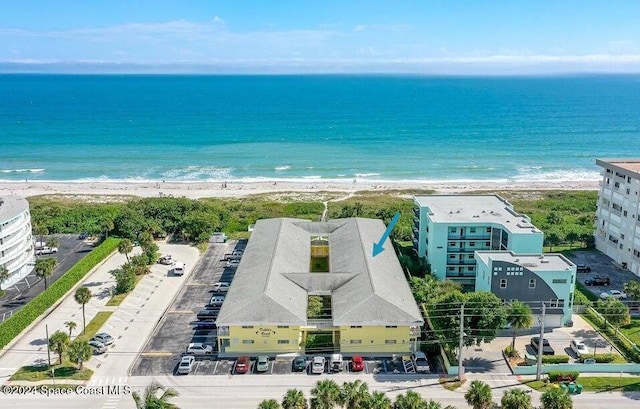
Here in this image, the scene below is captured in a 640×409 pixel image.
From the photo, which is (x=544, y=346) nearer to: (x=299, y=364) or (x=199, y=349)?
(x=299, y=364)

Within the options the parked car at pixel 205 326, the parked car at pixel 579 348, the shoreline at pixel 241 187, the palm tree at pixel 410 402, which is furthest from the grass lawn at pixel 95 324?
the shoreline at pixel 241 187

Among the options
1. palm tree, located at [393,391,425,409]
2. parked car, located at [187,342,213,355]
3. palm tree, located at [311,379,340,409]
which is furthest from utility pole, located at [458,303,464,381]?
parked car, located at [187,342,213,355]

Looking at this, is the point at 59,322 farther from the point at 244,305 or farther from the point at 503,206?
the point at 503,206

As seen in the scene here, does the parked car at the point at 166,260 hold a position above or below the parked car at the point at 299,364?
above

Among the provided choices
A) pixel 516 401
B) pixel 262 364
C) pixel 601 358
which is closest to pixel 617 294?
pixel 601 358

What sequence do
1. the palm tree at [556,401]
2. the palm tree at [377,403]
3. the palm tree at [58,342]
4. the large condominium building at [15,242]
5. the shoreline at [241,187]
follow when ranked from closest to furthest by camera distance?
1. the palm tree at [377,403]
2. the palm tree at [556,401]
3. the palm tree at [58,342]
4. the large condominium building at [15,242]
5. the shoreline at [241,187]

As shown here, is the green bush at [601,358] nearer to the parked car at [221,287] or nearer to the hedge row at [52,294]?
the parked car at [221,287]
